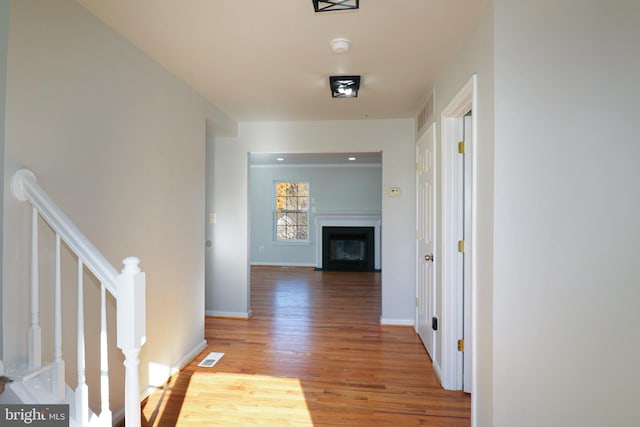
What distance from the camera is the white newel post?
1213mm

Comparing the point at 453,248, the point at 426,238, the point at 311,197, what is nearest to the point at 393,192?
the point at 426,238

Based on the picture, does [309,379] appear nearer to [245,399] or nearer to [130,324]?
[245,399]

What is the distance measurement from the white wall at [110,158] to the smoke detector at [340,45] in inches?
53.4

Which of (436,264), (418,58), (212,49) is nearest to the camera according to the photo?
(212,49)

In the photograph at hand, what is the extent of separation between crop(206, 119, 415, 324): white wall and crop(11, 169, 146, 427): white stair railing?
2.79 meters

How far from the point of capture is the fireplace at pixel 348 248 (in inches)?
299

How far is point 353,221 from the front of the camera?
301 inches

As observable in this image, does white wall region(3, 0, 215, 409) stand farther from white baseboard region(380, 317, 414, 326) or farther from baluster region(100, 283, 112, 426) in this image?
white baseboard region(380, 317, 414, 326)

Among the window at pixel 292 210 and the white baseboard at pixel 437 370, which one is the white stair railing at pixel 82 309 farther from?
the window at pixel 292 210

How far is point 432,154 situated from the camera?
10.1ft

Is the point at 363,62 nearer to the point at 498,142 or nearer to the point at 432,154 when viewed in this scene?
the point at 432,154

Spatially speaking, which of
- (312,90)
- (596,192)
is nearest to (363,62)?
(312,90)

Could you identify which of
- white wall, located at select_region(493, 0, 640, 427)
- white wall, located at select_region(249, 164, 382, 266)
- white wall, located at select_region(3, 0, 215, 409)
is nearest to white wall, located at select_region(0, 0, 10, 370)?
white wall, located at select_region(3, 0, 215, 409)

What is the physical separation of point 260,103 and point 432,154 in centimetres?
181
